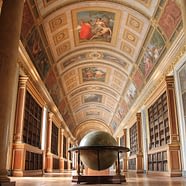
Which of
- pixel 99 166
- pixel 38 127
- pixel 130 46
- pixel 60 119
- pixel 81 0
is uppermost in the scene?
pixel 81 0

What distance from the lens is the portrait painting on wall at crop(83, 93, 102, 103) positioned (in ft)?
93.9


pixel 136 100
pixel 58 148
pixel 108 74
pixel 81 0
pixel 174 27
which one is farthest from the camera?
pixel 58 148

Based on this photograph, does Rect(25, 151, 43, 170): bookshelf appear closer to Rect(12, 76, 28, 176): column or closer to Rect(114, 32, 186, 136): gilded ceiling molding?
Rect(12, 76, 28, 176): column

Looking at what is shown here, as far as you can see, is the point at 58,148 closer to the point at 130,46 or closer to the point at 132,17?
the point at 130,46

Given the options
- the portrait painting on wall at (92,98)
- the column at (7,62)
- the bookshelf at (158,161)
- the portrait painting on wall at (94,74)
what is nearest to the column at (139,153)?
the bookshelf at (158,161)

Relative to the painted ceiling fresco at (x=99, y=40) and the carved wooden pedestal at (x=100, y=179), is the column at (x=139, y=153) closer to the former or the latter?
the painted ceiling fresco at (x=99, y=40)

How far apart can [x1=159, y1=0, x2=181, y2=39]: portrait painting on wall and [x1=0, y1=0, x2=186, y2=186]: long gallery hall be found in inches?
1.7

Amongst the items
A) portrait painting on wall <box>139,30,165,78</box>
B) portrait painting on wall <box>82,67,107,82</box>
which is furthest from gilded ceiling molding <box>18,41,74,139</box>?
portrait painting on wall <box>139,30,165,78</box>

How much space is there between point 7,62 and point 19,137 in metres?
7.02

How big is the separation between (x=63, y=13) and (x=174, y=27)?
575cm

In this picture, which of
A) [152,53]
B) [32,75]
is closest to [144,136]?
[152,53]

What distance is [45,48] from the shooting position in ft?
48.1

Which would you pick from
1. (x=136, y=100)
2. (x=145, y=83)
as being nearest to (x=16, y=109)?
(x=145, y=83)

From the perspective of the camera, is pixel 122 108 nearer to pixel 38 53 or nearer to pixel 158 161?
pixel 158 161
